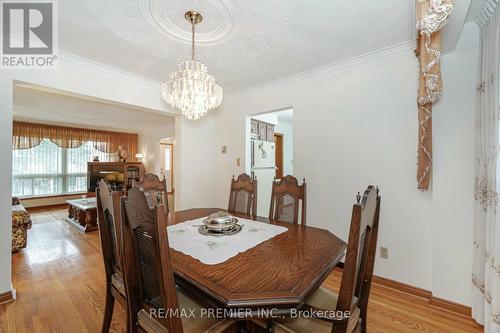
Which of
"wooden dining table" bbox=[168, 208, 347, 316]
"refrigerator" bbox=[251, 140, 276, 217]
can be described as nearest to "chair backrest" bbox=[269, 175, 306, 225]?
"wooden dining table" bbox=[168, 208, 347, 316]

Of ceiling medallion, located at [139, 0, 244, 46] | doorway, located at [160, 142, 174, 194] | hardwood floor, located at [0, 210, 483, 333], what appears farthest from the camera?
doorway, located at [160, 142, 174, 194]

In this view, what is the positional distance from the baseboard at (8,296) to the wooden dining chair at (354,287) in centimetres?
245

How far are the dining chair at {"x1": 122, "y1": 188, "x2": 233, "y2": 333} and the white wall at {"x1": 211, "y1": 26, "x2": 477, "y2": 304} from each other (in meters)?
1.86

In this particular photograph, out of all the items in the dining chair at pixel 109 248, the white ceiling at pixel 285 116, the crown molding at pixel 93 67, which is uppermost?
the white ceiling at pixel 285 116

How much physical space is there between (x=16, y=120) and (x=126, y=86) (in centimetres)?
497

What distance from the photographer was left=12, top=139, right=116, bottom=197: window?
565 centimetres

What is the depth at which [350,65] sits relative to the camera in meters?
2.36

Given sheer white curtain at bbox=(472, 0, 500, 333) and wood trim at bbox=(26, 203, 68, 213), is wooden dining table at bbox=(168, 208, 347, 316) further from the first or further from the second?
wood trim at bbox=(26, 203, 68, 213)

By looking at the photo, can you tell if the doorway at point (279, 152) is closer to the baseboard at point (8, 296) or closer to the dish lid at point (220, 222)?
the dish lid at point (220, 222)

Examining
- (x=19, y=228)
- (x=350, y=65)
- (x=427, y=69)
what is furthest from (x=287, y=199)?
(x=19, y=228)

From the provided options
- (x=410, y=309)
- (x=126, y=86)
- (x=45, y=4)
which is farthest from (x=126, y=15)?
(x=410, y=309)

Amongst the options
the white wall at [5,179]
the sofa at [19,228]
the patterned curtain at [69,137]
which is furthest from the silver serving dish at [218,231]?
the patterned curtain at [69,137]

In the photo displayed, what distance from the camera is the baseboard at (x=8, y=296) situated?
6.18 ft

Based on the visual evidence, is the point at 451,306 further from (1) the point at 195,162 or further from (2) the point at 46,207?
(2) the point at 46,207
